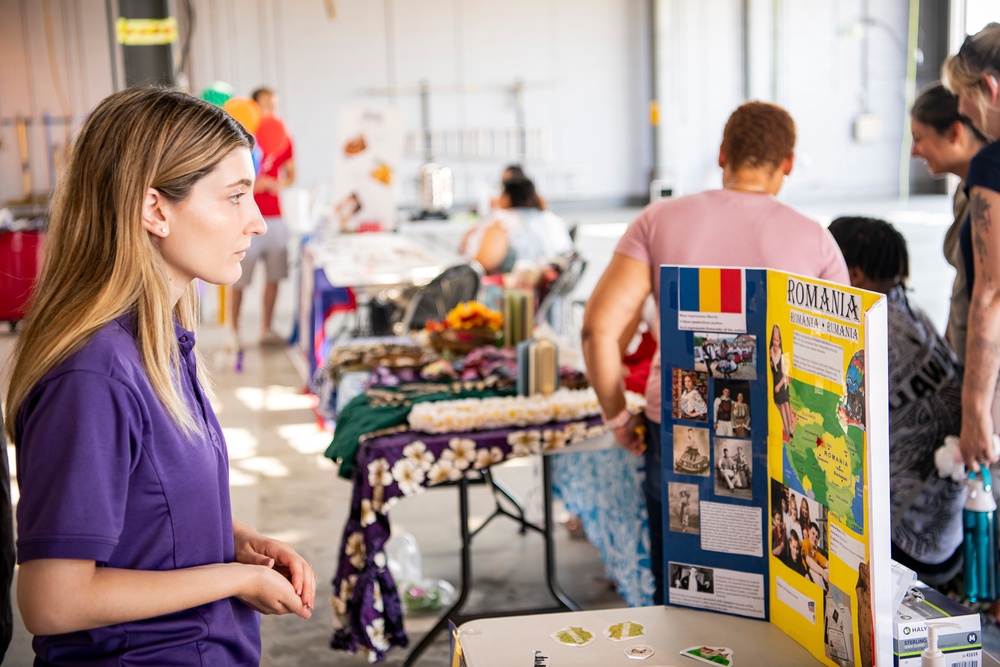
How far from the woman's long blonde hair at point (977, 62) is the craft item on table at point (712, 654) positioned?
1.47 meters

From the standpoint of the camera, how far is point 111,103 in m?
1.26

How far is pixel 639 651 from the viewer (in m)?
1.44

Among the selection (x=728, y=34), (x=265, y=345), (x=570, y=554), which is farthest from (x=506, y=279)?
(x=728, y=34)

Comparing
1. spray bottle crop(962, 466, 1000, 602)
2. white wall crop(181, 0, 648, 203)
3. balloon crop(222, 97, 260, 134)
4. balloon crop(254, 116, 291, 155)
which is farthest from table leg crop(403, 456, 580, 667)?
white wall crop(181, 0, 648, 203)

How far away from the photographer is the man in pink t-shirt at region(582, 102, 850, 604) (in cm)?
228

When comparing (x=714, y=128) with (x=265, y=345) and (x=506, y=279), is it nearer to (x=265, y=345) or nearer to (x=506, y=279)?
(x=265, y=345)

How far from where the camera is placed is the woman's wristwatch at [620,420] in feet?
8.60

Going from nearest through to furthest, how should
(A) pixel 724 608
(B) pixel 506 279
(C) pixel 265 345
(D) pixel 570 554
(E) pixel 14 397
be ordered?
(E) pixel 14 397
(A) pixel 724 608
(D) pixel 570 554
(B) pixel 506 279
(C) pixel 265 345

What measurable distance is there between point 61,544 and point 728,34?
1530cm

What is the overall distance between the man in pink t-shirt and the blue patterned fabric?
43 centimetres

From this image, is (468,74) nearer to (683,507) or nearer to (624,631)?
(683,507)

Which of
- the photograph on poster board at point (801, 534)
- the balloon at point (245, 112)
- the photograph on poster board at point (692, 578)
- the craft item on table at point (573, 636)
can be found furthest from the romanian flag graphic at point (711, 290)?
the balloon at point (245, 112)

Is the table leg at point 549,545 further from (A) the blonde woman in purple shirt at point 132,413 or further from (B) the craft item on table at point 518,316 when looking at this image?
(A) the blonde woman in purple shirt at point 132,413

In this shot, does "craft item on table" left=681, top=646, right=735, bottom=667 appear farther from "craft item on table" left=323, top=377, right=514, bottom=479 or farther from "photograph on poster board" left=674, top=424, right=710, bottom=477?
"craft item on table" left=323, top=377, right=514, bottom=479
